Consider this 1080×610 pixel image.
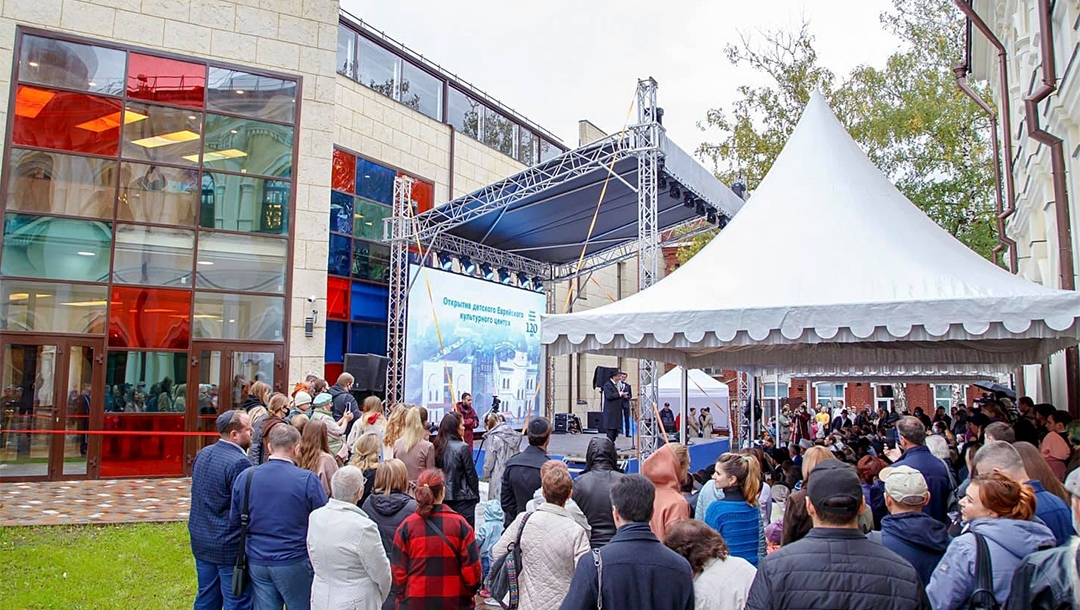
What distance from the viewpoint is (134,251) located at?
12.6m

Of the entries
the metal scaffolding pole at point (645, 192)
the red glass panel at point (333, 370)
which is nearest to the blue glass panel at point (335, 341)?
the red glass panel at point (333, 370)

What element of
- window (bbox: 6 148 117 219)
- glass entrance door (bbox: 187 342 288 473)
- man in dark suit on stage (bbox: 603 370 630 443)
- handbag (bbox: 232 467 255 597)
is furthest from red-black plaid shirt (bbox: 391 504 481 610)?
man in dark suit on stage (bbox: 603 370 630 443)

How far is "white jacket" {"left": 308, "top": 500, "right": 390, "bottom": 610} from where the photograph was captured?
3.64 m

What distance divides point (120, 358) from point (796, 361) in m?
10.3

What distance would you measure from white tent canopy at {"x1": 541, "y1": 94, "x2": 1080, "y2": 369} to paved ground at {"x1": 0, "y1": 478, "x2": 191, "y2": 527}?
590cm

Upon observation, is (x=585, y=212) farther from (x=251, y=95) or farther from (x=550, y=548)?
(x=550, y=548)

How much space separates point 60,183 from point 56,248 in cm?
106

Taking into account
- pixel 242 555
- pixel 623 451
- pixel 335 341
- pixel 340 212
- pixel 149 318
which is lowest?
pixel 623 451

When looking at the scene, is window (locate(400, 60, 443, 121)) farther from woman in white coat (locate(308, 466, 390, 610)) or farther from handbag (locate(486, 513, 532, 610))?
handbag (locate(486, 513, 532, 610))

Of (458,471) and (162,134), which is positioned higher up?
(162,134)

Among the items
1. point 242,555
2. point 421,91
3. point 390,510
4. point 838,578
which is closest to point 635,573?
point 838,578

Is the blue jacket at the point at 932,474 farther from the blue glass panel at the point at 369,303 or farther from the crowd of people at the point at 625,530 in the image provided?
the blue glass panel at the point at 369,303

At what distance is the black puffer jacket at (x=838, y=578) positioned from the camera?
7.84 ft

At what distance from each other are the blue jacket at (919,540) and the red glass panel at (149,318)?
11997mm
